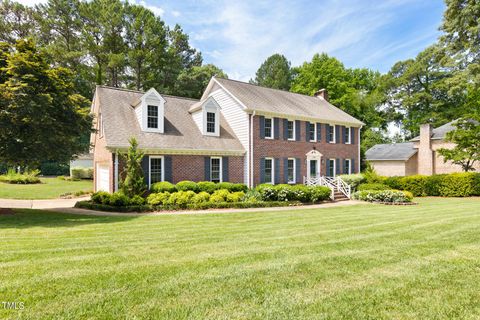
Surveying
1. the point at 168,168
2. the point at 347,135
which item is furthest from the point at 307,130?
the point at 168,168

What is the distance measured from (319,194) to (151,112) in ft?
35.9

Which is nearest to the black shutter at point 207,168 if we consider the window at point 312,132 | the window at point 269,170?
the window at point 269,170

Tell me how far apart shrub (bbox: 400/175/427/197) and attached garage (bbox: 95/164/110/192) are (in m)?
20.9

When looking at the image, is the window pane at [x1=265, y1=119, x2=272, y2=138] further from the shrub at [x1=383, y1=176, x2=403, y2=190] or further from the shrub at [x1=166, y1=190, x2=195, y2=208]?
the shrub at [x1=383, y1=176, x2=403, y2=190]

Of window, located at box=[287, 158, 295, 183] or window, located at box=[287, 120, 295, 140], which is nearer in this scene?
window, located at box=[287, 158, 295, 183]

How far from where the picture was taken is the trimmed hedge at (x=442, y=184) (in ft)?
67.7

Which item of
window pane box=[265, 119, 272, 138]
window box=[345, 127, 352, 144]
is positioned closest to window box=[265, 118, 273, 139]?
window pane box=[265, 119, 272, 138]

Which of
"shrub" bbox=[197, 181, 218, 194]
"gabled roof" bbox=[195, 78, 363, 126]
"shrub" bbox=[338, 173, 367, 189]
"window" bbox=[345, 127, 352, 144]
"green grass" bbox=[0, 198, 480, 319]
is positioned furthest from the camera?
"window" bbox=[345, 127, 352, 144]

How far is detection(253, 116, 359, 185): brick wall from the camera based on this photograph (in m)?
19.3

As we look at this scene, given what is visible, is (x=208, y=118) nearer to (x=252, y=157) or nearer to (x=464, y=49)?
(x=252, y=157)

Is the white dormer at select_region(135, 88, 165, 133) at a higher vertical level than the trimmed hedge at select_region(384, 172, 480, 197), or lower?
higher

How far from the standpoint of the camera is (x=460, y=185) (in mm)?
20812

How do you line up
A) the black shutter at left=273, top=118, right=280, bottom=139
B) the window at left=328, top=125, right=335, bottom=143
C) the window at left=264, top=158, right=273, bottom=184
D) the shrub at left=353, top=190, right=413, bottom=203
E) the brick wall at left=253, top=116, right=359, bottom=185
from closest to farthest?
the shrub at left=353, top=190, right=413, bottom=203
the brick wall at left=253, top=116, right=359, bottom=185
the window at left=264, top=158, right=273, bottom=184
the black shutter at left=273, top=118, right=280, bottom=139
the window at left=328, top=125, right=335, bottom=143

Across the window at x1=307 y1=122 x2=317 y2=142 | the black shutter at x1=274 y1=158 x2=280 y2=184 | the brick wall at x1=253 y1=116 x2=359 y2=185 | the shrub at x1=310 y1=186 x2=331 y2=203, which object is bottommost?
the shrub at x1=310 y1=186 x2=331 y2=203
